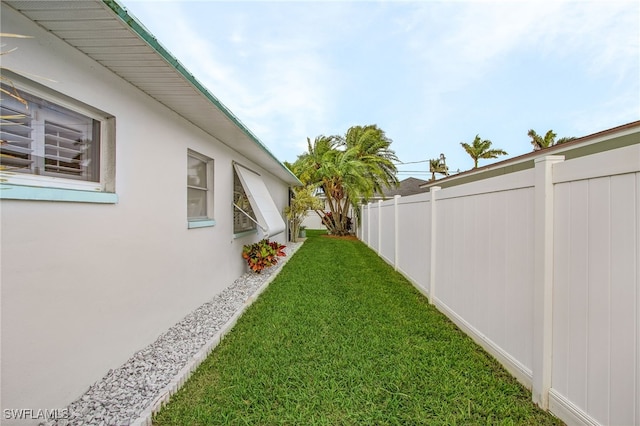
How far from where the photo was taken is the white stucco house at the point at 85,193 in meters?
2.59

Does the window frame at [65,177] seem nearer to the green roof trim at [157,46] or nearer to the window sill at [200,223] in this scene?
the green roof trim at [157,46]

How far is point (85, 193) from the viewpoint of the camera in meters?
3.25

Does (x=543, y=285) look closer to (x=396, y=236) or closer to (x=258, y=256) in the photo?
(x=396, y=236)

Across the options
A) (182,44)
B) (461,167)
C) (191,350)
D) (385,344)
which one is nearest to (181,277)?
(191,350)

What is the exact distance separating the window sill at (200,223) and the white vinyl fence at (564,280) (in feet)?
16.5

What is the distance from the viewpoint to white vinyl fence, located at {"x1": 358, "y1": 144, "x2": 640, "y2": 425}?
2154 mm

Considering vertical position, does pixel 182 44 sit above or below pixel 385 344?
above

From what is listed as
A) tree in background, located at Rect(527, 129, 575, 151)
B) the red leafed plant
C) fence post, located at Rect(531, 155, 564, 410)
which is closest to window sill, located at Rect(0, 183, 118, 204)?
fence post, located at Rect(531, 155, 564, 410)

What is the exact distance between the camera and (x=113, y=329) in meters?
3.71

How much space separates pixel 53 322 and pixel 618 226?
484cm

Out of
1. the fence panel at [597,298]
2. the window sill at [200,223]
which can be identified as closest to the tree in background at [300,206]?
the window sill at [200,223]

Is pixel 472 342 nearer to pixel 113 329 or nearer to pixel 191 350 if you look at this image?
pixel 191 350

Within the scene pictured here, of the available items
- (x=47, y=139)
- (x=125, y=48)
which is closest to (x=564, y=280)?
(x=125, y=48)

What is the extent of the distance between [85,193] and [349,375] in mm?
3578
